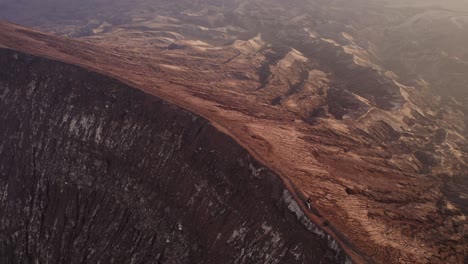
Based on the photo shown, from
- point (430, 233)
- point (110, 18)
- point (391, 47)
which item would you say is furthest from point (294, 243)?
point (110, 18)

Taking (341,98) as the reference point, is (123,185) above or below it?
below

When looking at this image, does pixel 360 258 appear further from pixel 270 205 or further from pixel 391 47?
pixel 391 47

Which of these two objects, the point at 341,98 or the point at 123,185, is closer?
the point at 123,185

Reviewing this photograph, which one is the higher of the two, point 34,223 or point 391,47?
point 391,47

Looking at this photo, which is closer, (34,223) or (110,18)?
(34,223)

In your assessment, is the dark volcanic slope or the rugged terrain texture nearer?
the dark volcanic slope
